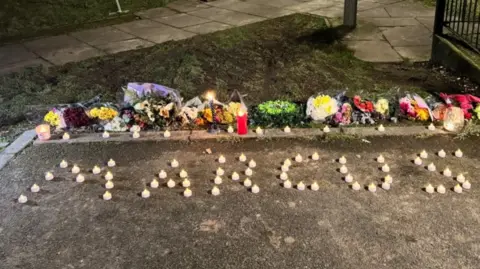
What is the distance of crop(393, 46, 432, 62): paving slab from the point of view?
23.9 ft

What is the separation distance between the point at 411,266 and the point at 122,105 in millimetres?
3586

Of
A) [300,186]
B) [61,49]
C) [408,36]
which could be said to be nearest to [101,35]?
[61,49]

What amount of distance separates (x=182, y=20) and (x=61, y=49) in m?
2.38

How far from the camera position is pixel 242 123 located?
519 cm

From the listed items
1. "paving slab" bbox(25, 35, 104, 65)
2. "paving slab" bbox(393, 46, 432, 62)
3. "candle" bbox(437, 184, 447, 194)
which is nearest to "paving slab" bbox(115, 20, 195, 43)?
"paving slab" bbox(25, 35, 104, 65)

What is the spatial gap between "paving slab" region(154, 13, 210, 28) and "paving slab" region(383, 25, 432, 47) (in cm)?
339

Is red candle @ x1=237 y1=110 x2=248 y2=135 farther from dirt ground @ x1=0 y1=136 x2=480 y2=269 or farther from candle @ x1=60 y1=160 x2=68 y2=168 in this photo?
candle @ x1=60 y1=160 x2=68 y2=168

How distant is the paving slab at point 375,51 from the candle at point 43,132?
4.39 meters

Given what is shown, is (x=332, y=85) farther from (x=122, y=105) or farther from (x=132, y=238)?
(x=132, y=238)

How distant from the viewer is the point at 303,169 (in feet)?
15.0

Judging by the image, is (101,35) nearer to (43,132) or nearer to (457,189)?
(43,132)

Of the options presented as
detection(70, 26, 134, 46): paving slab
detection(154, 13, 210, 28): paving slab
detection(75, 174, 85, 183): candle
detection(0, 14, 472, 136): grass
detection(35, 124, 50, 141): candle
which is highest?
detection(154, 13, 210, 28): paving slab

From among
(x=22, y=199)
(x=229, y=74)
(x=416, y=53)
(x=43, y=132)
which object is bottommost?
(x=22, y=199)

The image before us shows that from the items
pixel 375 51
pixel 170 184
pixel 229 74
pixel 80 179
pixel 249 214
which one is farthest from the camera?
pixel 375 51
